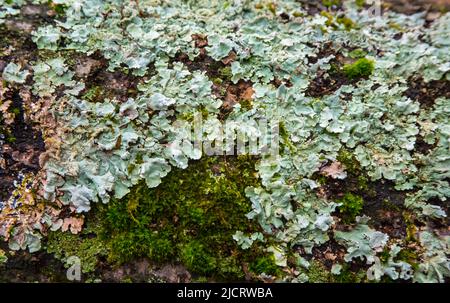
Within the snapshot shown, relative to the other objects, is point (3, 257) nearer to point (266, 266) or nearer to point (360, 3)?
point (266, 266)

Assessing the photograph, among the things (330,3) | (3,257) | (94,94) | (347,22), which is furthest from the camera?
(330,3)

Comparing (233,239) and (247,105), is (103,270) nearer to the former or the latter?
(233,239)

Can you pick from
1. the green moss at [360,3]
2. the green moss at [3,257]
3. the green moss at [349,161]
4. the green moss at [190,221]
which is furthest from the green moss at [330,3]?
the green moss at [3,257]

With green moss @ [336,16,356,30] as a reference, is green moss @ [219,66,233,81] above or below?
below

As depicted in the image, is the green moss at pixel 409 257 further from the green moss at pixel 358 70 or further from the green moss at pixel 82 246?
the green moss at pixel 82 246

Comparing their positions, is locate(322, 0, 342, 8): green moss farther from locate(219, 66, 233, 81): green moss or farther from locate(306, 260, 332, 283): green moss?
locate(306, 260, 332, 283): green moss

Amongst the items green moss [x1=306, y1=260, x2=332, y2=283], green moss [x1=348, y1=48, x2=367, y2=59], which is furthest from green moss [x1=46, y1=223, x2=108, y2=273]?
green moss [x1=348, y1=48, x2=367, y2=59]

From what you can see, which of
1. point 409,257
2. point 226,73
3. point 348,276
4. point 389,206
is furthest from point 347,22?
point 348,276
